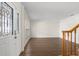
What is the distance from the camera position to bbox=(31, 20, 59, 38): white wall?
15.7m

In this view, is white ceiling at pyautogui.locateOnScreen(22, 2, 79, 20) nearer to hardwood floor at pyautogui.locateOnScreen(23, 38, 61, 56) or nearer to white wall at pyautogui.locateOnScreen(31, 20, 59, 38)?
hardwood floor at pyautogui.locateOnScreen(23, 38, 61, 56)

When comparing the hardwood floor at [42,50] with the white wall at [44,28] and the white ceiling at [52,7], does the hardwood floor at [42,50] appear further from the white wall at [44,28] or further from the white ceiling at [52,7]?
the white wall at [44,28]

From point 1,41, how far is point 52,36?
Result: 1326 cm

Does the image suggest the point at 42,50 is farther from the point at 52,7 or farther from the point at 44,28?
the point at 44,28

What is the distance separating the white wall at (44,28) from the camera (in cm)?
1569

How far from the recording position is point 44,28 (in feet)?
51.8

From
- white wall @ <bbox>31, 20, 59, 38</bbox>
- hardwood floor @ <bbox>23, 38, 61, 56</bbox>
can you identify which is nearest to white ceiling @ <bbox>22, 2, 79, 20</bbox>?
hardwood floor @ <bbox>23, 38, 61, 56</bbox>

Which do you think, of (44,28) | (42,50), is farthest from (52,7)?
(44,28)

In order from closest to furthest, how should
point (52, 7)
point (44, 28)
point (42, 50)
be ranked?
point (42, 50), point (52, 7), point (44, 28)

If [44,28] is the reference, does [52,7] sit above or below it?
above

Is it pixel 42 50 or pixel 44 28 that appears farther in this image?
pixel 44 28

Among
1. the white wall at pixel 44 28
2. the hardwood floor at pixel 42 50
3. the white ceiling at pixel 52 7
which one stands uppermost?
the white ceiling at pixel 52 7

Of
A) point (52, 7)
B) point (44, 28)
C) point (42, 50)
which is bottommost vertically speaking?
point (42, 50)

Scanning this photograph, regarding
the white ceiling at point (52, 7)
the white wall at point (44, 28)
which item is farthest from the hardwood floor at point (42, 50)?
the white wall at point (44, 28)
